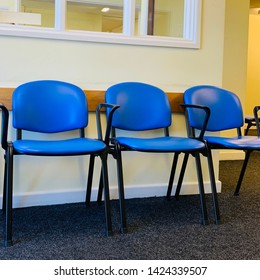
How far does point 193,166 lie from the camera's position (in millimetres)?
2469

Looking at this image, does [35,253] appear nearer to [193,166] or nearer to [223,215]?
[223,215]

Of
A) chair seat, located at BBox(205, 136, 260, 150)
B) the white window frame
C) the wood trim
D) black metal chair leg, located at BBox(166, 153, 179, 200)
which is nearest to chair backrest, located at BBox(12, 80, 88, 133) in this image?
the wood trim

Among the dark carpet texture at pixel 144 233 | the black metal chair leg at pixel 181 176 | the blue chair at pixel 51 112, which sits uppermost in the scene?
the blue chair at pixel 51 112

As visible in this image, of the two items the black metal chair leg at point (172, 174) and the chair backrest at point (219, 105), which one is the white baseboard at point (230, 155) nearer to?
the chair backrest at point (219, 105)

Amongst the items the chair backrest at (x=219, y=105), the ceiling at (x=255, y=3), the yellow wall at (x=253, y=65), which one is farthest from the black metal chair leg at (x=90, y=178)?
the yellow wall at (x=253, y=65)

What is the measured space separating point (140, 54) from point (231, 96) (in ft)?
2.27

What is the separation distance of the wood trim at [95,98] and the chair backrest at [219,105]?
11cm

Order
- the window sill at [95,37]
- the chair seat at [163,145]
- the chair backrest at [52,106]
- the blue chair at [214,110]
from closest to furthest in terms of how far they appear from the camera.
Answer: the chair seat at [163,145] < the chair backrest at [52,106] < the window sill at [95,37] < the blue chair at [214,110]

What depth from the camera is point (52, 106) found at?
197 cm

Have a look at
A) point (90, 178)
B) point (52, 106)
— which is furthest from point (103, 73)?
point (90, 178)

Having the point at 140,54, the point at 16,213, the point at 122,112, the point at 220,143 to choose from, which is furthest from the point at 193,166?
the point at 16,213

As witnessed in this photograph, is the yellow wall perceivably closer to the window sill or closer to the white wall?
the white wall

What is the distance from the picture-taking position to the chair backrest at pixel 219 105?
2285 millimetres

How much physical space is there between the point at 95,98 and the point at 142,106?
30 centimetres
